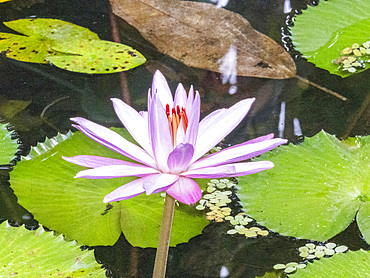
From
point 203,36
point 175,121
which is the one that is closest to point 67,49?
point 203,36

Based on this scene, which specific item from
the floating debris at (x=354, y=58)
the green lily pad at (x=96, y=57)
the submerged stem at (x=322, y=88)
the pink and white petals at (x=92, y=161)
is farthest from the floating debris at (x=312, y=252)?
the green lily pad at (x=96, y=57)

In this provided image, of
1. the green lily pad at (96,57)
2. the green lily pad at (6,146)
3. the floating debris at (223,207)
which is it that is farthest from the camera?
the green lily pad at (96,57)

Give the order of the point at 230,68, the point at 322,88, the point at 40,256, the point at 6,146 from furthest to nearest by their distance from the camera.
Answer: the point at 230,68 < the point at 322,88 < the point at 6,146 < the point at 40,256

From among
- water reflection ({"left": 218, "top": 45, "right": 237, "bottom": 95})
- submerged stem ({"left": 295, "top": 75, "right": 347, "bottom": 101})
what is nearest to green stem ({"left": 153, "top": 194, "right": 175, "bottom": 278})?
water reflection ({"left": 218, "top": 45, "right": 237, "bottom": 95})

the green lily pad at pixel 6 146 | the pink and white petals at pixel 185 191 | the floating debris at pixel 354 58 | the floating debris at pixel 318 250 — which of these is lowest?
the floating debris at pixel 318 250

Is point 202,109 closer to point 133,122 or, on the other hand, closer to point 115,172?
point 133,122

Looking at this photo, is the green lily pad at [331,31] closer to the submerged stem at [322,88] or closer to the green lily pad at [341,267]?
the submerged stem at [322,88]
